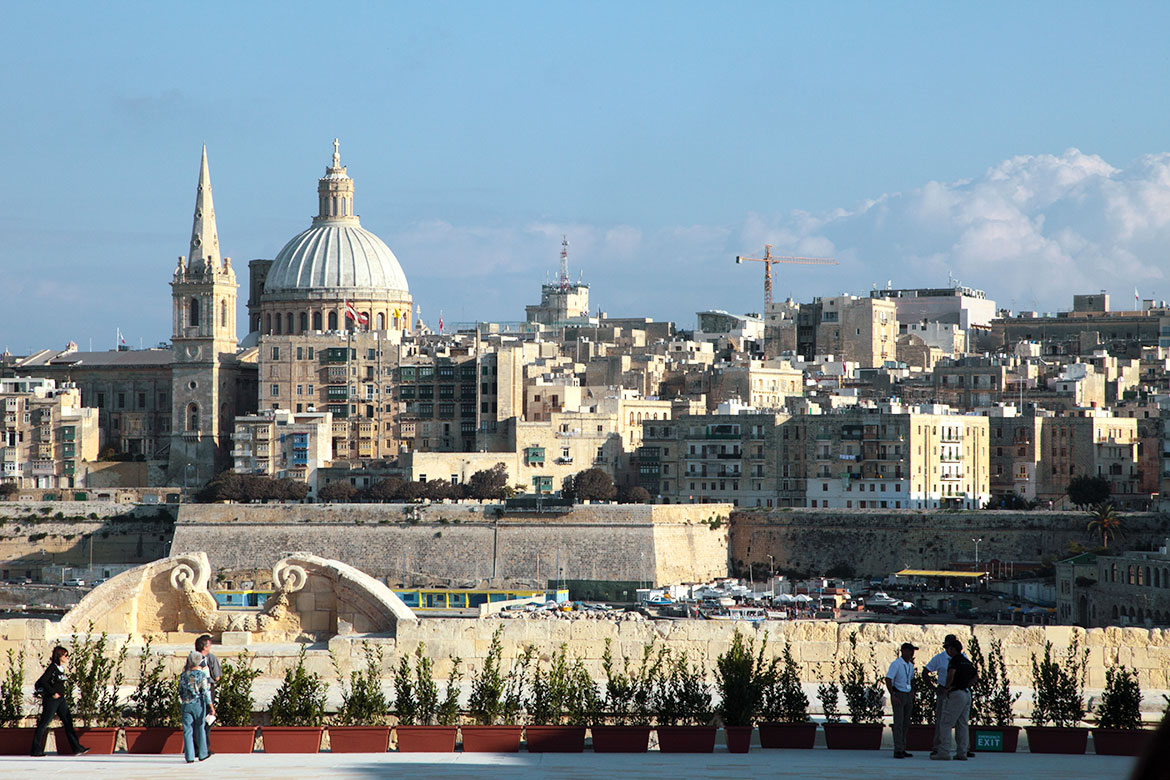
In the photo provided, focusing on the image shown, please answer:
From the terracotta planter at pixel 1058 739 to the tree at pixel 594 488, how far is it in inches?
2196

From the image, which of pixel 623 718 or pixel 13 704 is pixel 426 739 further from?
pixel 13 704

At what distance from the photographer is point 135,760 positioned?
14.7 metres

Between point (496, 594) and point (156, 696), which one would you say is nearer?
point (156, 696)

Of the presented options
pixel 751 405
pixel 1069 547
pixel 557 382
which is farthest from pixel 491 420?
pixel 1069 547

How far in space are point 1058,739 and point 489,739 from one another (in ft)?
14.0

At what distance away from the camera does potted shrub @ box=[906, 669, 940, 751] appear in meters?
15.3

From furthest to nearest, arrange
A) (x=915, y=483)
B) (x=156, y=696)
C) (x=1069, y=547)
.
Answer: (x=915, y=483), (x=1069, y=547), (x=156, y=696)

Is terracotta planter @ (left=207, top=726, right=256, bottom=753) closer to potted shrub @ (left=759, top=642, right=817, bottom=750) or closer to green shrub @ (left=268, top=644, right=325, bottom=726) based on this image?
green shrub @ (left=268, top=644, right=325, bottom=726)

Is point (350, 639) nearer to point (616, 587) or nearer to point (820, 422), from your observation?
point (616, 587)

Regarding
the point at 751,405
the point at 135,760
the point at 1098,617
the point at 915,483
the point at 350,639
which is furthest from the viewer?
the point at 751,405

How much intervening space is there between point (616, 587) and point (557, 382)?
1821 cm

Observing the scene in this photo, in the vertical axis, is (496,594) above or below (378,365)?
below

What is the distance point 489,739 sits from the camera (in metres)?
14.9

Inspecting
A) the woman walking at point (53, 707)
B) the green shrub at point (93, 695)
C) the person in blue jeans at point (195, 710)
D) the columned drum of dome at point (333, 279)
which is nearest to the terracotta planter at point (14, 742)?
the woman walking at point (53, 707)
